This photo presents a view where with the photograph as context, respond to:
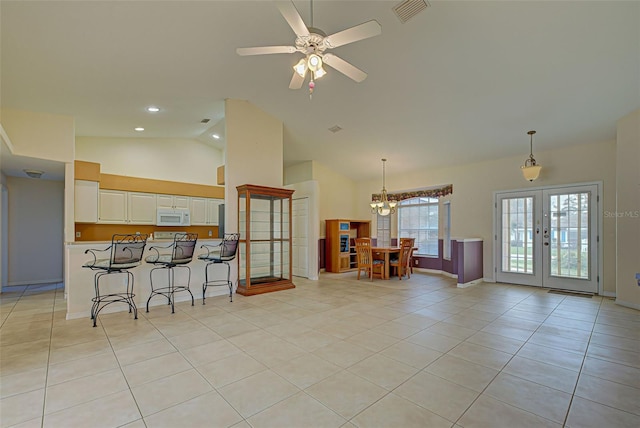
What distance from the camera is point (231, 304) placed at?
4.65 m

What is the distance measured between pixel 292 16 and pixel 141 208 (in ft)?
19.8

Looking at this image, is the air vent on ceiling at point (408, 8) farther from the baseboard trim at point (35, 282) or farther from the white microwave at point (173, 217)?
the baseboard trim at point (35, 282)

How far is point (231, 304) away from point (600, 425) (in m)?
4.22

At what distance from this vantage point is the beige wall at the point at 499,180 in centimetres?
523

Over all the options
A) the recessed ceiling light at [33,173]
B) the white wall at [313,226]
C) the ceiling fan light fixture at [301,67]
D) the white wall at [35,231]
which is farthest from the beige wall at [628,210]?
the white wall at [35,231]

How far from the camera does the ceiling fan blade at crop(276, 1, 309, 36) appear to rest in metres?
2.16

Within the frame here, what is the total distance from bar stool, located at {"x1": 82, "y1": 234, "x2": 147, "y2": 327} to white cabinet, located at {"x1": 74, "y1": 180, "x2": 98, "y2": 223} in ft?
7.32

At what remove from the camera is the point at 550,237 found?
5816 mm

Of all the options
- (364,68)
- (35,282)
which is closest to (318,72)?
(364,68)

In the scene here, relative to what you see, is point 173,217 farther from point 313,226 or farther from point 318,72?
point 318,72

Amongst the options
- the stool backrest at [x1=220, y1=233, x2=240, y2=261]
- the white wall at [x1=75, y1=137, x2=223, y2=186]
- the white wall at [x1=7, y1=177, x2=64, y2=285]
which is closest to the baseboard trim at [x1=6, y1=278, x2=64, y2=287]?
the white wall at [x1=7, y1=177, x2=64, y2=285]

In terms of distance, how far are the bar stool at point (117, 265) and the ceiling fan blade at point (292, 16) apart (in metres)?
3.10

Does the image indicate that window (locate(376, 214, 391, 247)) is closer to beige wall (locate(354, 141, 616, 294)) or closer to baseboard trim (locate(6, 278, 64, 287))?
beige wall (locate(354, 141, 616, 294))

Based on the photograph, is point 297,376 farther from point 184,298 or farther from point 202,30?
point 202,30
